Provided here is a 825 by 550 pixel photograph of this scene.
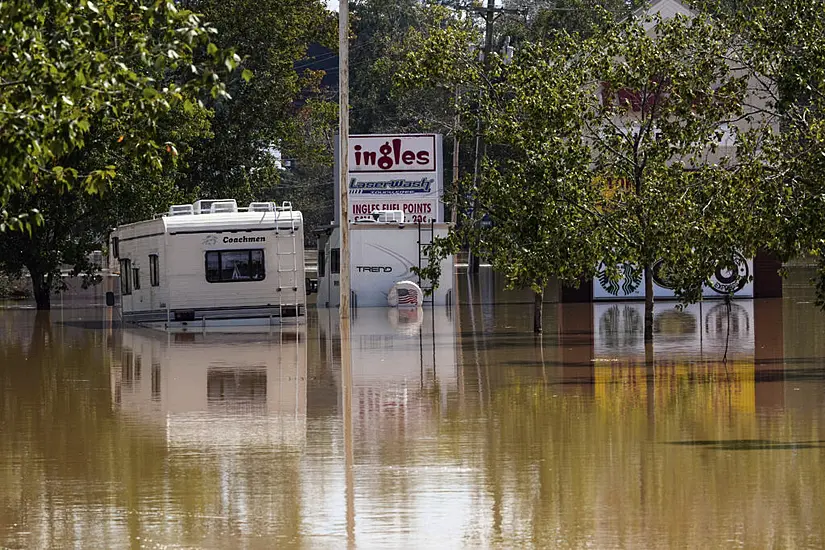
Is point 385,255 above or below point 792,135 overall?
below

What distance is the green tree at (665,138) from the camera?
22.1 meters

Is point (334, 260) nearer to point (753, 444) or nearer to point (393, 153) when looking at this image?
point (393, 153)

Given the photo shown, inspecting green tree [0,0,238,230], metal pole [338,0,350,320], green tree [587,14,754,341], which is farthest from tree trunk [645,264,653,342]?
green tree [0,0,238,230]

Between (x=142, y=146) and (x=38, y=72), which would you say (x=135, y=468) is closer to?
(x=142, y=146)

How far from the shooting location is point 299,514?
10281mm

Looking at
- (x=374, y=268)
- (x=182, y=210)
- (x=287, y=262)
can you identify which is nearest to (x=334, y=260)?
(x=374, y=268)

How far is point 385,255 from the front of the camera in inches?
1574

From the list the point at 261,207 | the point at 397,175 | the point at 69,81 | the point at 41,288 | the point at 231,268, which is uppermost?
the point at 397,175

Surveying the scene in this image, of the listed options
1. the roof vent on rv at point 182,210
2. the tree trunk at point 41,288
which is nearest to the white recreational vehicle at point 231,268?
the roof vent on rv at point 182,210

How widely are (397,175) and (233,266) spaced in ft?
40.6

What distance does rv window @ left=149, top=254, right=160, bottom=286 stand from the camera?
104ft

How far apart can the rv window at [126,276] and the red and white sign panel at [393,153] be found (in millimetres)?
9618

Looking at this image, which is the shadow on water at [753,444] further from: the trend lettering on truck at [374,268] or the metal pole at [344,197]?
the trend lettering on truck at [374,268]

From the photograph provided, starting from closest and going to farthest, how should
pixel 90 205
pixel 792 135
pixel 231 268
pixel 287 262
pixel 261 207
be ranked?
pixel 792 135 < pixel 287 262 < pixel 231 268 < pixel 261 207 < pixel 90 205
